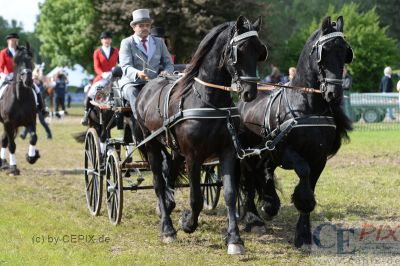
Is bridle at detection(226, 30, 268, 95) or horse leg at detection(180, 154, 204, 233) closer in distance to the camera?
bridle at detection(226, 30, 268, 95)

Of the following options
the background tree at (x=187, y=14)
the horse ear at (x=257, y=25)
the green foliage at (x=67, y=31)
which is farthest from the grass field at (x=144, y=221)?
the green foliage at (x=67, y=31)

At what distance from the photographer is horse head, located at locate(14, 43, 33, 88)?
1413 cm

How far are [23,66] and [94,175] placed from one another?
16.3 feet

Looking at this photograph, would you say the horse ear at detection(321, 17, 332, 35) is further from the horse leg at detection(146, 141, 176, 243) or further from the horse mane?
the horse leg at detection(146, 141, 176, 243)

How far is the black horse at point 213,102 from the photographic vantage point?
7.07 meters

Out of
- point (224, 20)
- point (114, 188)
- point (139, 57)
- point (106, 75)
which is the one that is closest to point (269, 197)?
point (114, 188)

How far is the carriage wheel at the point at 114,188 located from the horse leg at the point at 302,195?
210 centimetres

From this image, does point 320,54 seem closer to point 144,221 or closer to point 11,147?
point 144,221

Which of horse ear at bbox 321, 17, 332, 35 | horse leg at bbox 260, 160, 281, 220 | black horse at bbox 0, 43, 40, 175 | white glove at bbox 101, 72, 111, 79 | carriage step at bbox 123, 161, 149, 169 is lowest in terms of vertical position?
horse leg at bbox 260, 160, 281, 220

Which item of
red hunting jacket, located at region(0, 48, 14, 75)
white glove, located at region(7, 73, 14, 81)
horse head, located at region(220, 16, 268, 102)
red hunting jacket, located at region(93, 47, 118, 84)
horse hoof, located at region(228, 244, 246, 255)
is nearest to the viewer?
horse head, located at region(220, 16, 268, 102)

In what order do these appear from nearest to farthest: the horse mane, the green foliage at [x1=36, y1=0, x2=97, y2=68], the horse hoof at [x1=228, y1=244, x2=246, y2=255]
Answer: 1. the horse hoof at [x1=228, y1=244, x2=246, y2=255]
2. the horse mane
3. the green foliage at [x1=36, y1=0, x2=97, y2=68]

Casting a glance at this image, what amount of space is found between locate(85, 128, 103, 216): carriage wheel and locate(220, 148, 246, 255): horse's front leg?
2.75 m

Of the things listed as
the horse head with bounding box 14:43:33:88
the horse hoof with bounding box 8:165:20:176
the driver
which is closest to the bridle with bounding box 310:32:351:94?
the driver

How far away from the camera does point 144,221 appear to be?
30.9 feet
